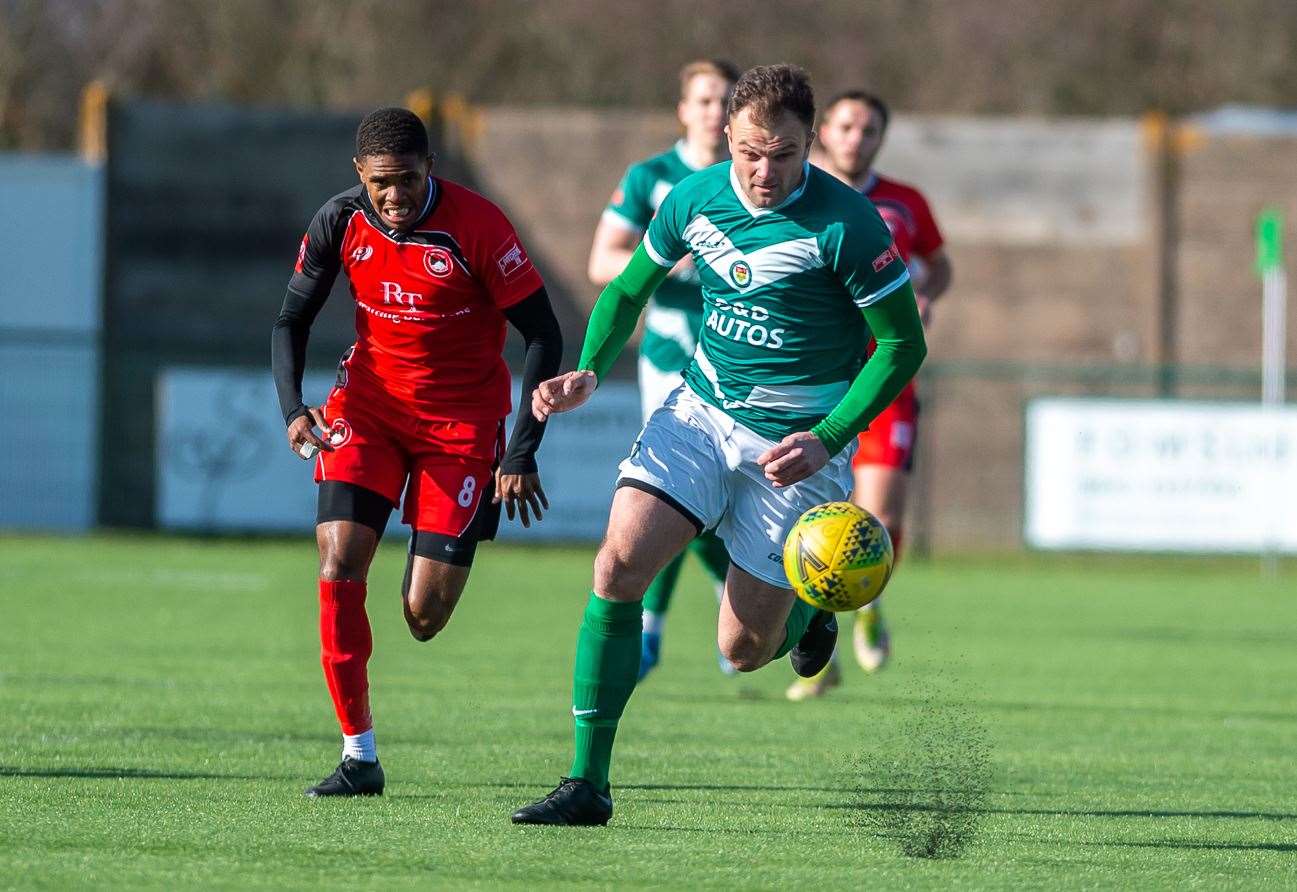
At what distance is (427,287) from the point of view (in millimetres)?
6570

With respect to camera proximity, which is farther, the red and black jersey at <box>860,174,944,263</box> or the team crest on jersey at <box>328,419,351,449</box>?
the red and black jersey at <box>860,174,944,263</box>

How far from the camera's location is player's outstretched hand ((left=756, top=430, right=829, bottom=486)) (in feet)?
19.6

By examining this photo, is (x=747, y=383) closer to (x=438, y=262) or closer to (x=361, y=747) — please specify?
(x=438, y=262)

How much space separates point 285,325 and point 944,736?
346 cm

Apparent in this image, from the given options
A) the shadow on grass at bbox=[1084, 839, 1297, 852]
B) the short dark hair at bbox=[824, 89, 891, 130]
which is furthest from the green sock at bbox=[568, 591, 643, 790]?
the short dark hair at bbox=[824, 89, 891, 130]

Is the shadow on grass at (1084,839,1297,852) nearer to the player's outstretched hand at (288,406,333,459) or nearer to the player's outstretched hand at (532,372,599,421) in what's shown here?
the player's outstretched hand at (532,372,599,421)

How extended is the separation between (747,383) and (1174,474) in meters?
15.0

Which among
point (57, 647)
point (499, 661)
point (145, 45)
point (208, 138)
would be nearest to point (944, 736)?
point (499, 661)

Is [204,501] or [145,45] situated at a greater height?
[145,45]

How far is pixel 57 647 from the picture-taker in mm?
11000

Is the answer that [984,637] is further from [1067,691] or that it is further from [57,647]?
[57,647]

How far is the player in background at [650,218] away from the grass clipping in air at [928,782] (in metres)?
0.99

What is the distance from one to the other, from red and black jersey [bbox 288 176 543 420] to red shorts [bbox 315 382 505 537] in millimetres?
49

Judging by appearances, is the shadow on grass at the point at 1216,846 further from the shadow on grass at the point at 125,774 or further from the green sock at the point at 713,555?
the green sock at the point at 713,555
